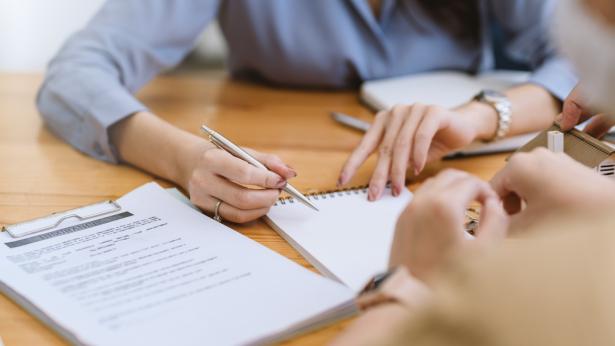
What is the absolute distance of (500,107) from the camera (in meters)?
1.01

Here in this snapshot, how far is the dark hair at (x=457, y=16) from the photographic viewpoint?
129 cm

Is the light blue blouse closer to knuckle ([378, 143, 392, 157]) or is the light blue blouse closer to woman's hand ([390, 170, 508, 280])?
knuckle ([378, 143, 392, 157])

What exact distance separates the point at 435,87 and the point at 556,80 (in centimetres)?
19

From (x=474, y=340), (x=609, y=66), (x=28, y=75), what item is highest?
(x=609, y=66)

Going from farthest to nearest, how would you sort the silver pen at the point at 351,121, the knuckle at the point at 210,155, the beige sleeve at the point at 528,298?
the silver pen at the point at 351,121
the knuckle at the point at 210,155
the beige sleeve at the point at 528,298

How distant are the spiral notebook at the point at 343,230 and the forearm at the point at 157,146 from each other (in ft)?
0.40

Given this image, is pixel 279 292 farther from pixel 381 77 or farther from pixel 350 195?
pixel 381 77

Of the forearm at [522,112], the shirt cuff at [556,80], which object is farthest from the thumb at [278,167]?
the shirt cuff at [556,80]

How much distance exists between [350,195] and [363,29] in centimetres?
52

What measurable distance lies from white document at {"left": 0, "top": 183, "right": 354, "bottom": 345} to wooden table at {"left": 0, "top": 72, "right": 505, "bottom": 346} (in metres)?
0.02

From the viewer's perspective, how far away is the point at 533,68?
4.17 ft

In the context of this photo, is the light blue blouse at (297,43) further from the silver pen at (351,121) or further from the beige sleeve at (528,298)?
the beige sleeve at (528,298)

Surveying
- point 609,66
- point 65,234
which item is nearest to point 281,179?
point 65,234

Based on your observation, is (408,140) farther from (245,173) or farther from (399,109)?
(245,173)
